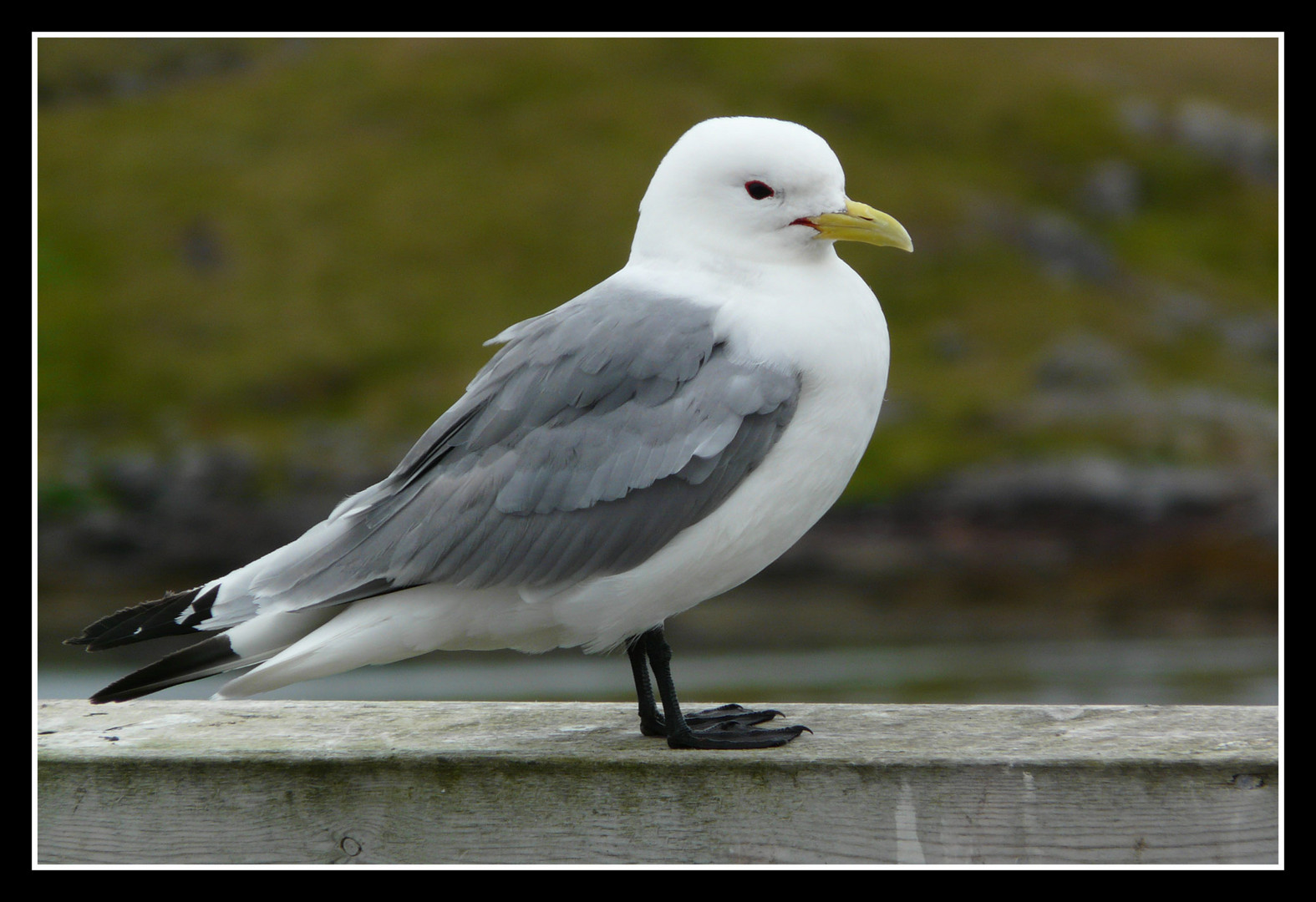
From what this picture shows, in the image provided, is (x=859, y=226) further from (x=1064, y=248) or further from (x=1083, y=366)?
(x=1064, y=248)

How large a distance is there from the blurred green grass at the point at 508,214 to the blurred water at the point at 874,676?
9045 millimetres

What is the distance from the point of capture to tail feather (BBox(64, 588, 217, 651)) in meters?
3.77

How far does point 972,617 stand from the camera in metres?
27.0

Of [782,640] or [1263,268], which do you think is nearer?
[782,640]

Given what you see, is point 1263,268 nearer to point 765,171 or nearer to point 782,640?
point 782,640

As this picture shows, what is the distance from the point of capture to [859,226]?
13.4ft

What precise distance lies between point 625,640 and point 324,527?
90cm

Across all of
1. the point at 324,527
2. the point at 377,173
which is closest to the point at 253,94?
the point at 377,173

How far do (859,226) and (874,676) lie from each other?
54.0ft

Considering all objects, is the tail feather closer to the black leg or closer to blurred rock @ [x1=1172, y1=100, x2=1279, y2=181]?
the black leg

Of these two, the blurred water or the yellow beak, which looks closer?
the yellow beak

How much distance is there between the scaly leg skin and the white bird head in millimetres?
1124

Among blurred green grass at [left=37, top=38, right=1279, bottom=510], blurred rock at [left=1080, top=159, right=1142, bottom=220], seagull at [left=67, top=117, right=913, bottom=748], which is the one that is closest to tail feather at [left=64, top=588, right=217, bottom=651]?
seagull at [left=67, top=117, right=913, bottom=748]

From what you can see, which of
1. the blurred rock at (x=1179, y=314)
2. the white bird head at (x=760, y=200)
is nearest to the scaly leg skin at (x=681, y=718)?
the white bird head at (x=760, y=200)
